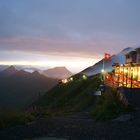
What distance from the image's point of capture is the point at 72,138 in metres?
14.5

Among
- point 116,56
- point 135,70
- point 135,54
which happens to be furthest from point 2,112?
point 116,56

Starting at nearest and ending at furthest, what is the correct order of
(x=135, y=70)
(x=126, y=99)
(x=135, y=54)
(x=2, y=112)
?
(x=2, y=112)
(x=126, y=99)
(x=135, y=70)
(x=135, y=54)

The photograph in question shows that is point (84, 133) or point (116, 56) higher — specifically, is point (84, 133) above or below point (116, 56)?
below

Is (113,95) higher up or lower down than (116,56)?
lower down

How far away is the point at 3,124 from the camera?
19188 millimetres

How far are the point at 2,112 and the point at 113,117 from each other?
6161mm

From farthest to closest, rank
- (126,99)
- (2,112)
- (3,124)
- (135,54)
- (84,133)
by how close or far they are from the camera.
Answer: (135,54) → (126,99) → (2,112) → (3,124) → (84,133)

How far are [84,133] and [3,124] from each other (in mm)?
5390

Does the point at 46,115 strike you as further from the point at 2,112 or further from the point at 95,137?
the point at 95,137

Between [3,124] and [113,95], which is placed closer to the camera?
[3,124]

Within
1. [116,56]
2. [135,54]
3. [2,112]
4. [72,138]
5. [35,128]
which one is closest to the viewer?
[72,138]

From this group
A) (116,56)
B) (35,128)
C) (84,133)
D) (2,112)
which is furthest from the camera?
(116,56)

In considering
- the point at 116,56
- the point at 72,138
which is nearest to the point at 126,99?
the point at 72,138

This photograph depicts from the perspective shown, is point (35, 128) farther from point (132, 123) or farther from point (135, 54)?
point (135, 54)
